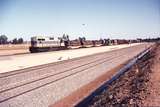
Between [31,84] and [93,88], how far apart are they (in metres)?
3.92

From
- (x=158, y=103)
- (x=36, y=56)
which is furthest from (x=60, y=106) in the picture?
(x=36, y=56)

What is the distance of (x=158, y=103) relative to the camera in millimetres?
9031

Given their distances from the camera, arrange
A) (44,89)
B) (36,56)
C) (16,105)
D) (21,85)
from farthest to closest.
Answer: (36,56) < (21,85) < (44,89) < (16,105)

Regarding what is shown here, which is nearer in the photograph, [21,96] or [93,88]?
[21,96]

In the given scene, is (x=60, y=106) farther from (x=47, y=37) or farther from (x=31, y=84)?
(x=47, y=37)

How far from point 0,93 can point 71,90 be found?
391cm

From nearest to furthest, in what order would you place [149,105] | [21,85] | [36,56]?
1. [149,105]
2. [21,85]
3. [36,56]

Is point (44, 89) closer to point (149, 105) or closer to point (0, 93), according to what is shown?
point (0, 93)

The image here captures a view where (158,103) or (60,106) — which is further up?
(158,103)

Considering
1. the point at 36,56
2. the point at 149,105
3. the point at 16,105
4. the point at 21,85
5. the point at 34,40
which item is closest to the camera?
the point at 149,105

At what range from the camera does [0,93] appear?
47.5ft

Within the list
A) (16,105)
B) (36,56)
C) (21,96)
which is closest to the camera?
(16,105)

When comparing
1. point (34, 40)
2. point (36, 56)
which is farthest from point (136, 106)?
point (34, 40)

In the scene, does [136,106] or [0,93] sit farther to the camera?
[0,93]
